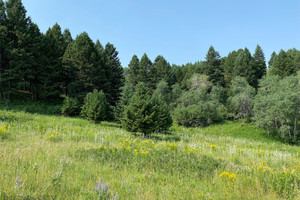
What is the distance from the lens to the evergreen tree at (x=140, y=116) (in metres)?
12.2

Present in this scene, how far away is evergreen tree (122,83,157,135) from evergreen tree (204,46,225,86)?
38794 millimetres

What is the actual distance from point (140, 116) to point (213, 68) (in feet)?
138

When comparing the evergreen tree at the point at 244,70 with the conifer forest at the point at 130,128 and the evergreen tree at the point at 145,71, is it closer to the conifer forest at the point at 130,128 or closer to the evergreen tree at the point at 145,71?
the conifer forest at the point at 130,128

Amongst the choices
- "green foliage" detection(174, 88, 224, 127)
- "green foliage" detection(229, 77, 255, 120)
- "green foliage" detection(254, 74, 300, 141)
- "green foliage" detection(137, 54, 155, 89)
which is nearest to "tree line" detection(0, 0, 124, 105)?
"green foliage" detection(174, 88, 224, 127)

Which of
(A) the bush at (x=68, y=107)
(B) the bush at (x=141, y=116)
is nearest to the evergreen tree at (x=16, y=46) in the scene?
(A) the bush at (x=68, y=107)

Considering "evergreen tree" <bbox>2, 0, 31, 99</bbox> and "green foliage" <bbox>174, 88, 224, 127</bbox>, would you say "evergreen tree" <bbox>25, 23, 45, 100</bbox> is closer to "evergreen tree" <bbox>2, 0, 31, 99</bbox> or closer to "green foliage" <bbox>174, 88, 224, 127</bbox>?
"evergreen tree" <bbox>2, 0, 31, 99</bbox>

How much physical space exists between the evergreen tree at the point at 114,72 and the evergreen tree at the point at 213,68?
1027 inches

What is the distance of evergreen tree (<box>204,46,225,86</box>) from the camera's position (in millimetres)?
46956

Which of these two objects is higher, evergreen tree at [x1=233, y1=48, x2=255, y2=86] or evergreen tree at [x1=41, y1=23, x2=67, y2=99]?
evergreen tree at [x1=233, y1=48, x2=255, y2=86]

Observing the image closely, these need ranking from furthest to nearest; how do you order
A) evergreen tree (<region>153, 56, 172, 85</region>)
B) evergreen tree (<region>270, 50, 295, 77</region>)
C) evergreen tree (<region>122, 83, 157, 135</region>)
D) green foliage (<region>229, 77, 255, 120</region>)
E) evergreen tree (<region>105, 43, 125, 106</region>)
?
evergreen tree (<region>153, 56, 172, 85</region>) < evergreen tree (<region>270, 50, 295, 77</region>) < evergreen tree (<region>105, 43, 125, 106</region>) < green foliage (<region>229, 77, 255, 120</region>) < evergreen tree (<region>122, 83, 157, 135</region>)

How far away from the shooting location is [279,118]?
23.8 m

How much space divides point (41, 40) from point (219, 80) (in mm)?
45248

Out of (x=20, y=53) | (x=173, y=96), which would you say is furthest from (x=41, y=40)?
(x=173, y=96)

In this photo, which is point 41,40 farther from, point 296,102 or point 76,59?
point 296,102
